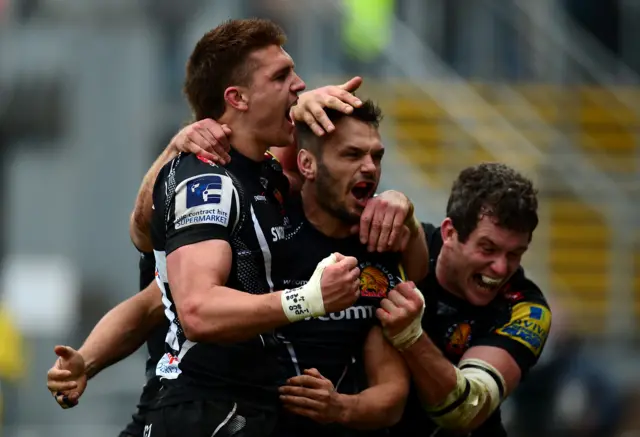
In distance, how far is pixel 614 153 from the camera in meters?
16.2

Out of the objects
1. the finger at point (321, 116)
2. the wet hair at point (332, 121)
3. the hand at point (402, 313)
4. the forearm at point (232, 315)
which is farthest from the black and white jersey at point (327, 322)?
the forearm at point (232, 315)

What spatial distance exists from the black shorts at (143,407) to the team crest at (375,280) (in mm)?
911

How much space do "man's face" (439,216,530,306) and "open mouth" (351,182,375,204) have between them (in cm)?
68

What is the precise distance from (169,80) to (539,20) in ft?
13.4

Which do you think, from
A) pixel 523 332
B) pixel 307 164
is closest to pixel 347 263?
pixel 307 164

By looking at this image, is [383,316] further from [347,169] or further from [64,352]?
[64,352]

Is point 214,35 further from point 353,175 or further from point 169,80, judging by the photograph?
point 169,80

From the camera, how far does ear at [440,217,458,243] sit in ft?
21.8

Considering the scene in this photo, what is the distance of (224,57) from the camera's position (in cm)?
595

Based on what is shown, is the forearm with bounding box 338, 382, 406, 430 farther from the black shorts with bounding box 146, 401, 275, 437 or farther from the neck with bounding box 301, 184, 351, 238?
the neck with bounding box 301, 184, 351, 238

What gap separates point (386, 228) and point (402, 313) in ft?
1.12

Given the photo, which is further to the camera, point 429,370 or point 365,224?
point 429,370

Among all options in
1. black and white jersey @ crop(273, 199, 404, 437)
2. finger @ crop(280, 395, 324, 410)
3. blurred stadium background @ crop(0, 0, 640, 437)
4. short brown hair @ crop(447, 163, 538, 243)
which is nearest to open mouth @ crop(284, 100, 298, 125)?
A: black and white jersey @ crop(273, 199, 404, 437)

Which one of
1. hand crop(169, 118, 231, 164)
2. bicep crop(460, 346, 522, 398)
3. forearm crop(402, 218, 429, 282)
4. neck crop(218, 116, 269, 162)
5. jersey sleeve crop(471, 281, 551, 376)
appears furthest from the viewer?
jersey sleeve crop(471, 281, 551, 376)
